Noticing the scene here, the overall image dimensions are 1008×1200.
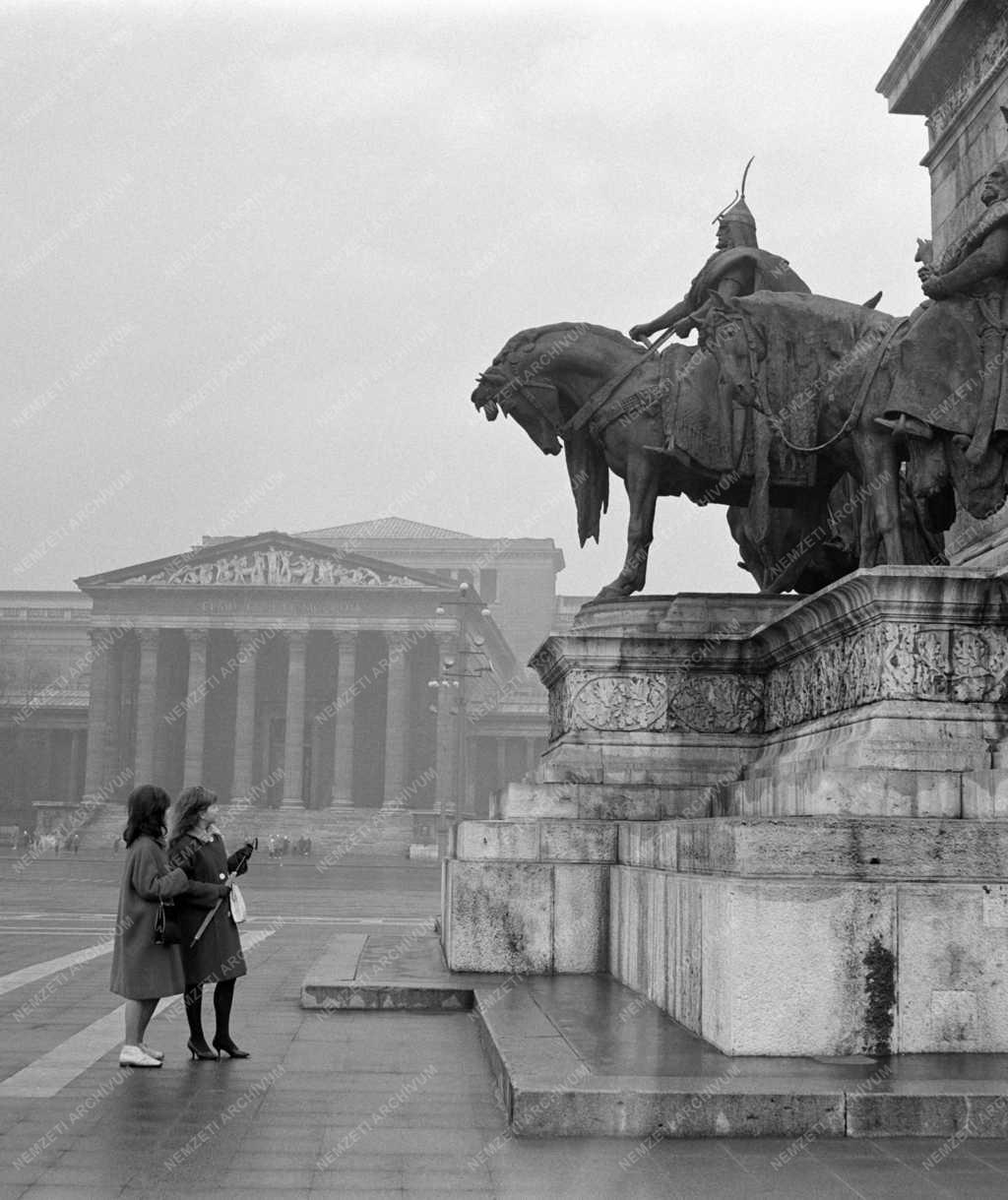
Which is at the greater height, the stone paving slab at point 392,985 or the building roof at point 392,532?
the building roof at point 392,532

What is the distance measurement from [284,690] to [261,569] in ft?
26.7

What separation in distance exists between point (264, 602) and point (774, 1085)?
84.2 m

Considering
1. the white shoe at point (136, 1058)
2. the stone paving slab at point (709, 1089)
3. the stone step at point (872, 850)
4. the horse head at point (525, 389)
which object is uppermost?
the horse head at point (525, 389)

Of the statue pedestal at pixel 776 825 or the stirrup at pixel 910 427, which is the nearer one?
the statue pedestal at pixel 776 825

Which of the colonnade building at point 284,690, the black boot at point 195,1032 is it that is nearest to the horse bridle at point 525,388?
the black boot at point 195,1032

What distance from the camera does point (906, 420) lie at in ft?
29.6

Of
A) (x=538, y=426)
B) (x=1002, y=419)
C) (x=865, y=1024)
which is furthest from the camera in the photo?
(x=538, y=426)

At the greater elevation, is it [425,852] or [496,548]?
[496,548]

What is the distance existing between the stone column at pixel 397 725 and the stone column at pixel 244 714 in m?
7.54

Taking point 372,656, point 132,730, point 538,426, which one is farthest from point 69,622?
point 538,426

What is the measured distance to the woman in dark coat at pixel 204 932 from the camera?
7953 mm

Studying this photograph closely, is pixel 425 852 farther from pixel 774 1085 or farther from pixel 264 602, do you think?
pixel 774 1085

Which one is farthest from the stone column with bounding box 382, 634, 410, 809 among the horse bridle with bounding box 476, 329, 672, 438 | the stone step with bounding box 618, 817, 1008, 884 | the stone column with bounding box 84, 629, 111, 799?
the stone step with bounding box 618, 817, 1008, 884

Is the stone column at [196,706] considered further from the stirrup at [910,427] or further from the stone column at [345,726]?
the stirrup at [910,427]
